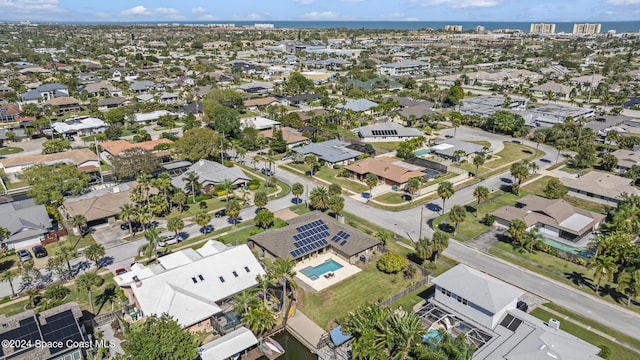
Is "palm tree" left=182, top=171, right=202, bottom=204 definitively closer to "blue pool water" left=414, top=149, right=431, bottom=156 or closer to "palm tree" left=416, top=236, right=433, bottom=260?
"palm tree" left=416, top=236, right=433, bottom=260

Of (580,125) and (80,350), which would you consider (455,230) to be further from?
(580,125)

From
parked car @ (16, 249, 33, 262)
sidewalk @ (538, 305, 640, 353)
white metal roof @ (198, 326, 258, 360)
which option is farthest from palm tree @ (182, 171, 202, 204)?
sidewalk @ (538, 305, 640, 353)

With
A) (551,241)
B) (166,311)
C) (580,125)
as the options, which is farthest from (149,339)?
(580,125)

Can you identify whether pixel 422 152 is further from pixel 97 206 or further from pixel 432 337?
pixel 97 206

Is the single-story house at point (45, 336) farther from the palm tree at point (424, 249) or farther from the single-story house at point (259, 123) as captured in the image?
the single-story house at point (259, 123)

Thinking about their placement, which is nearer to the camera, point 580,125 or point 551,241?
point 551,241
